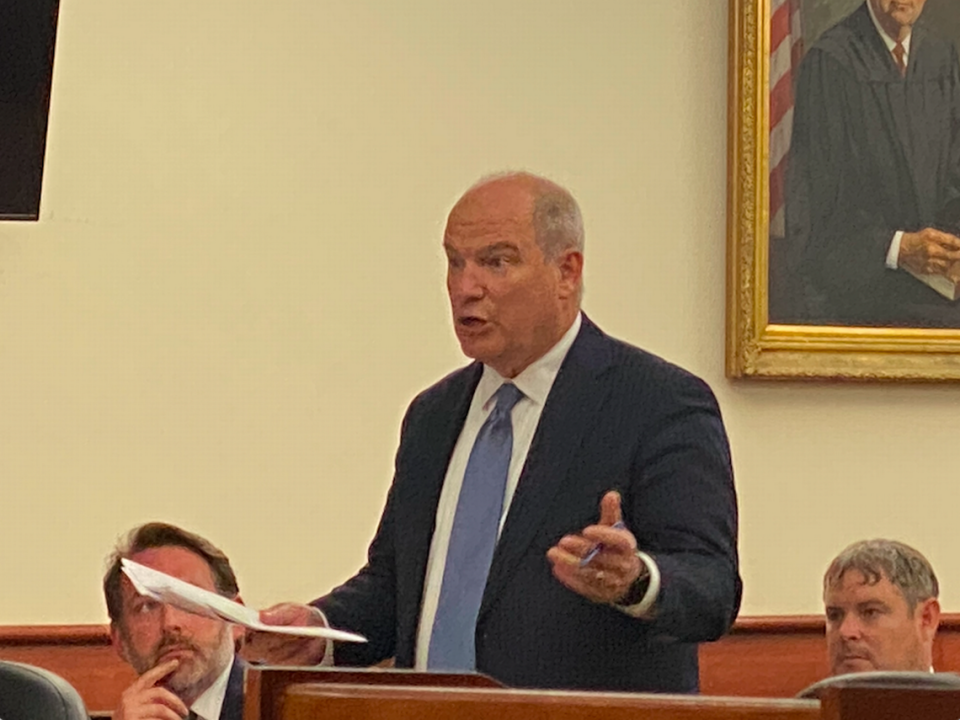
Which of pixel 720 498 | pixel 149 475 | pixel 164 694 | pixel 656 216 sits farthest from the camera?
pixel 656 216

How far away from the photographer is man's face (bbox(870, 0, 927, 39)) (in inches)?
175

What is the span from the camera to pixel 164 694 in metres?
2.96

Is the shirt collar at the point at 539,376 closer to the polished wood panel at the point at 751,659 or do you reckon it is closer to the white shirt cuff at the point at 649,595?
the white shirt cuff at the point at 649,595

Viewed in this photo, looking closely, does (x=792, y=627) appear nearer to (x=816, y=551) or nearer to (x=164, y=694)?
(x=816, y=551)

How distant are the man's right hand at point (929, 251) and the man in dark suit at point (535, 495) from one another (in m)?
1.87

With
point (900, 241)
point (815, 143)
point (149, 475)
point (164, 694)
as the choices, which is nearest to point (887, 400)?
point (900, 241)

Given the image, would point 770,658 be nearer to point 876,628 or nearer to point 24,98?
point 876,628

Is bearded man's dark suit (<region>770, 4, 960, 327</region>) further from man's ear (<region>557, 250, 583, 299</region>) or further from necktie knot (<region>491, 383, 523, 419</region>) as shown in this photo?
necktie knot (<region>491, 383, 523, 419</region>)

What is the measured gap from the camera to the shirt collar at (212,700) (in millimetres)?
3141

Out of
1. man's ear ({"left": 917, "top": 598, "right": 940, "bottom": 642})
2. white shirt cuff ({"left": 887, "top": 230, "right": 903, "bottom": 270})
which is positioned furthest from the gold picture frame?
man's ear ({"left": 917, "top": 598, "right": 940, "bottom": 642})

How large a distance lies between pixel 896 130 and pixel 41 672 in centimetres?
284

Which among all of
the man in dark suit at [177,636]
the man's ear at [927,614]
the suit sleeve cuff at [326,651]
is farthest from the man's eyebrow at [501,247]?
the man's ear at [927,614]

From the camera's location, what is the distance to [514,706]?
4.66 feet

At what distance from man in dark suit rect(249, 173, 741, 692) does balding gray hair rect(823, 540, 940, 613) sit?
1329 mm
